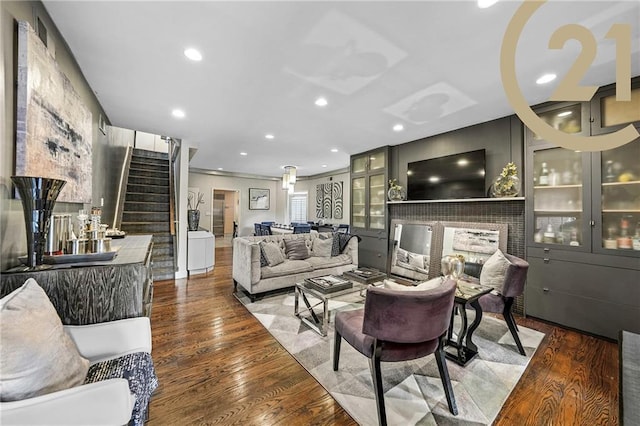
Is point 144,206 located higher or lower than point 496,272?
higher

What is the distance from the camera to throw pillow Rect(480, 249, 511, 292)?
2.46 m

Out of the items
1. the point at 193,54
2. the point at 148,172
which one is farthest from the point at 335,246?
the point at 148,172

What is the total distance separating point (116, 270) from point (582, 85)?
4.44 m

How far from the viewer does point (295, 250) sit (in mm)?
4145

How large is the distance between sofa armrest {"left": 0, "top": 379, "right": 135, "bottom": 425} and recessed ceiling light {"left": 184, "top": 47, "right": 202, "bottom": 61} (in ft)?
7.58

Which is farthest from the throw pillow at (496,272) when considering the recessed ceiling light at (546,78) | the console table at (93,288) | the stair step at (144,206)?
the stair step at (144,206)

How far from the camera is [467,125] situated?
12.4 feet

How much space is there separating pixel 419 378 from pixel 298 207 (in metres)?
8.90

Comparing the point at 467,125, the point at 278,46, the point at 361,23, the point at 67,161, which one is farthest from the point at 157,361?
the point at 467,125

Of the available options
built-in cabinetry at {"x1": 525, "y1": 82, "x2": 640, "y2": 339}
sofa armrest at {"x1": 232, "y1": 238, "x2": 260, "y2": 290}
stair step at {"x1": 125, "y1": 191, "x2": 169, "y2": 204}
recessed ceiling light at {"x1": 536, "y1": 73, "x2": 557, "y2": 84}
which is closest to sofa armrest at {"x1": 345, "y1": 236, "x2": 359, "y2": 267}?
sofa armrest at {"x1": 232, "y1": 238, "x2": 260, "y2": 290}

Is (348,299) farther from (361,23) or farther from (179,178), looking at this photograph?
(179,178)

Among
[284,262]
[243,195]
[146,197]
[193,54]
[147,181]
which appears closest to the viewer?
[193,54]

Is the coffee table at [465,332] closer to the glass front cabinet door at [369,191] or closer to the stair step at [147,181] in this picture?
the glass front cabinet door at [369,191]

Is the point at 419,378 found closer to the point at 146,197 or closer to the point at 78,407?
the point at 78,407
